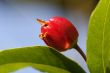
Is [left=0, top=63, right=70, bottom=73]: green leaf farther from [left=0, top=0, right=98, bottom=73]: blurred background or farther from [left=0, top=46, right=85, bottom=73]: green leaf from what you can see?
[left=0, top=0, right=98, bottom=73]: blurred background

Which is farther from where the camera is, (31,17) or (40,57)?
(31,17)

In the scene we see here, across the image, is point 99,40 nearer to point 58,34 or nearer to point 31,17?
point 58,34

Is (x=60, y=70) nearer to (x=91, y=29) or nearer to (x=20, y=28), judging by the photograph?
(x=91, y=29)

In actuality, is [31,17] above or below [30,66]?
below

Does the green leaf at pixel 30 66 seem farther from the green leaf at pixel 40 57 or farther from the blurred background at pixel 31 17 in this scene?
the blurred background at pixel 31 17

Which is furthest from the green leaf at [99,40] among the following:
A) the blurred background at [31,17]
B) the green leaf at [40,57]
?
the blurred background at [31,17]

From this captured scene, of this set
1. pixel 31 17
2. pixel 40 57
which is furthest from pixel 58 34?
pixel 31 17
